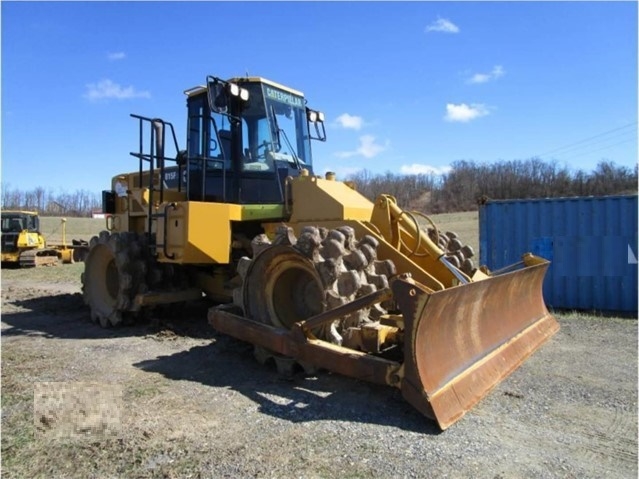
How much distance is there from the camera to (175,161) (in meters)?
7.68

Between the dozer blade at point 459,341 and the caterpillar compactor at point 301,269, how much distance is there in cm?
1

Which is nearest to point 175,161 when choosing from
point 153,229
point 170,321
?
point 153,229

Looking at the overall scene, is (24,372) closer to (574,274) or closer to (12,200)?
(574,274)

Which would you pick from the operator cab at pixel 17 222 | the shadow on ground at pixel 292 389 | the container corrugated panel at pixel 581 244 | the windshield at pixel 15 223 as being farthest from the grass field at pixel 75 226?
the shadow on ground at pixel 292 389

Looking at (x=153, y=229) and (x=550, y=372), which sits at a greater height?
(x=153, y=229)

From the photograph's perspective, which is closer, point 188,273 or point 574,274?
point 188,273

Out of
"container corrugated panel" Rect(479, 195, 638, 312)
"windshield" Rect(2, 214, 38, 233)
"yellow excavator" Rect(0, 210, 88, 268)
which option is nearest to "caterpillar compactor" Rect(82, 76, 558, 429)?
"container corrugated panel" Rect(479, 195, 638, 312)

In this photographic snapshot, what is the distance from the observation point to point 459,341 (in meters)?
4.53

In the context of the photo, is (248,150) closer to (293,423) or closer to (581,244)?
(293,423)

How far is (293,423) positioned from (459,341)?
5.37 feet

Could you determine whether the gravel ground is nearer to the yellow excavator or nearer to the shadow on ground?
the shadow on ground

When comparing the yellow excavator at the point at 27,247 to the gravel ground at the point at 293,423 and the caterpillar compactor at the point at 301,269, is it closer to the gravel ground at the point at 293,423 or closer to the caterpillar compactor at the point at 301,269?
the caterpillar compactor at the point at 301,269

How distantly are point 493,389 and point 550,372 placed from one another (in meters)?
1.08

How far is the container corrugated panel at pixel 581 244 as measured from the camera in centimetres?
998
